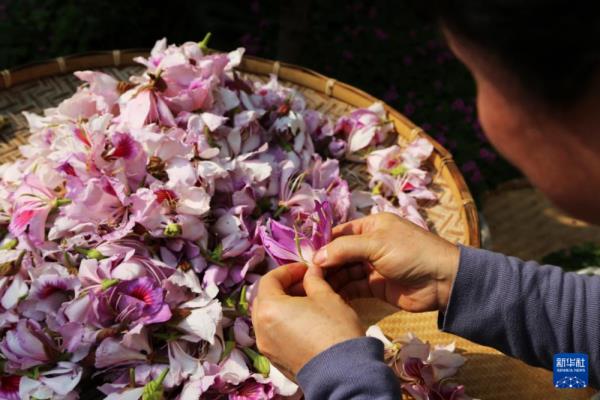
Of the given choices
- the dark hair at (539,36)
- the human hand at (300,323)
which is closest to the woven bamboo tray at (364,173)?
the human hand at (300,323)

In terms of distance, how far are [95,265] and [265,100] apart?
568 millimetres

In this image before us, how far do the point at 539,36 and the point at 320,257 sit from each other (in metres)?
0.58

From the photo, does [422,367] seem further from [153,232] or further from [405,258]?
[153,232]

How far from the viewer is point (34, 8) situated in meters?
2.54

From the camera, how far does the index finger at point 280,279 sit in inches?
38.6

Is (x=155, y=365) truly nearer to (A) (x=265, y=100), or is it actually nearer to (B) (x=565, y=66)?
(A) (x=265, y=100)

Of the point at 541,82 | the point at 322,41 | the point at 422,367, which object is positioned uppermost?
the point at 541,82

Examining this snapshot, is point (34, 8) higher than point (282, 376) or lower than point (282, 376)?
higher

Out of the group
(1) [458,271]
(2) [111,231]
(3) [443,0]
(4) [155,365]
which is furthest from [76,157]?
(3) [443,0]

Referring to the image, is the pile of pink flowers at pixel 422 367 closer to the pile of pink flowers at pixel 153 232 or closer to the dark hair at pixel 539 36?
the pile of pink flowers at pixel 153 232

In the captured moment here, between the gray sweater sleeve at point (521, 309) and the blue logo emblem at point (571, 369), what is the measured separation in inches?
0.4

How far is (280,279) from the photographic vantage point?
103 cm

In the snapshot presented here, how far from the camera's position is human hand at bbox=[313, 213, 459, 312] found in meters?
1.04

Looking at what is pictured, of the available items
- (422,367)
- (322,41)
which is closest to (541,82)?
(422,367)
